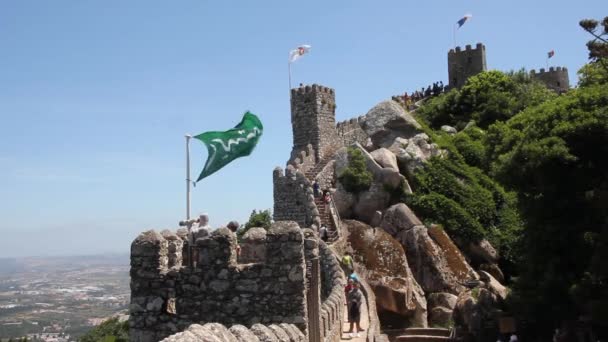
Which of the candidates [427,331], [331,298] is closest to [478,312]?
[427,331]

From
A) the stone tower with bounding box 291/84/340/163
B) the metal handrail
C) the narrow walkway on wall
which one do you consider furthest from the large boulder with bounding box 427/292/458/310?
the stone tower with bounding box 291/84/340/163

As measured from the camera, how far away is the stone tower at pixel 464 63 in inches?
2174

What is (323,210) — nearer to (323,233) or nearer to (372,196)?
(372,196)

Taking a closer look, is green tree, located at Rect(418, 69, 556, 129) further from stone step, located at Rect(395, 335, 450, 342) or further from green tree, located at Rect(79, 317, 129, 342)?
green tree, located at Rect(79, 317, 129, 342)

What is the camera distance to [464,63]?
56250 millimetres

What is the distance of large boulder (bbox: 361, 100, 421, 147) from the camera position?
115 feet

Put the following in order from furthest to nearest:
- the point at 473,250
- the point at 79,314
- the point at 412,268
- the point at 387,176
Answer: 1. the point at 79,314
2. the point at 387,176
3. the point at 473,250
4. the point at 412,268

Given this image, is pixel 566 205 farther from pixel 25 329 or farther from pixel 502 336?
pixel 25 329

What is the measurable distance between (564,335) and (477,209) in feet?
44.2

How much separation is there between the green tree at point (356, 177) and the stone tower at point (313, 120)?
4.13 m

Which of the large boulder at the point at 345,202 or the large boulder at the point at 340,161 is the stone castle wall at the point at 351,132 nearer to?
the large boulder at the point at 340,161

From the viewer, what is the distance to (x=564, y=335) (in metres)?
16.4

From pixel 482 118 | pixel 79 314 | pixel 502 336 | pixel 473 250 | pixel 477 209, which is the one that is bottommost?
pixel 79 314

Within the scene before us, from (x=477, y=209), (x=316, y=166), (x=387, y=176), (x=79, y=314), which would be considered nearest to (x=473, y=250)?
(x=477, y=209)
